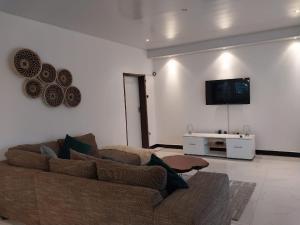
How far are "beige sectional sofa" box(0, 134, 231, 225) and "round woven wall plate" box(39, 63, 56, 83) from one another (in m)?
1.57

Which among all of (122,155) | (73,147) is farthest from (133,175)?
(122,155)

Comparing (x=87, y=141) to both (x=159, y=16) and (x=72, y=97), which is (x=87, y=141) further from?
(x=159, y=16)

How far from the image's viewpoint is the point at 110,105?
5309 mm

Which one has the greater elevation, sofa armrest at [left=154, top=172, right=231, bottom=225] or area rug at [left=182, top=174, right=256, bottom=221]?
sofa armrest at [left=154, top=172, right=231, bottom=225]

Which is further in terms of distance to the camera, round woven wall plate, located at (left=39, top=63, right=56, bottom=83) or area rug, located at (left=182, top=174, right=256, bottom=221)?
round woven wall plate, located at (left=39, top=63, right=56, bottom=83)

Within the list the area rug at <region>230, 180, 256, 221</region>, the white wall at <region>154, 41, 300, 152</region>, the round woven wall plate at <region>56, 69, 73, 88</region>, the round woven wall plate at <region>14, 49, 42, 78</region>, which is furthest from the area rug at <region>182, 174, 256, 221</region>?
the round woven wall plate at <region>14, 49, 42, 78</region>

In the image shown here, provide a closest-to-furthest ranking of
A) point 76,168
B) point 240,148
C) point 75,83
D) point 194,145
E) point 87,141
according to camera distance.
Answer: point 76,168
point 87,141
point 75,83
point 240,148
point 194,145

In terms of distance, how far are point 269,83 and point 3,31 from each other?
4.92 metres

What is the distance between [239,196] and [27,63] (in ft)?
11.5

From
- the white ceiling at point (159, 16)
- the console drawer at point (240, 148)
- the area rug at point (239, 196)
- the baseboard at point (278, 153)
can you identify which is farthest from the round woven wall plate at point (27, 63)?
the baseboard at point (278, 153)

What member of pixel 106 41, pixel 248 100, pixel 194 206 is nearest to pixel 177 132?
pixel 248 100

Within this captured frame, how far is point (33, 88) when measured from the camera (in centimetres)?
377

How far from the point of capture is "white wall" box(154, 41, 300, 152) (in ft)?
17.0

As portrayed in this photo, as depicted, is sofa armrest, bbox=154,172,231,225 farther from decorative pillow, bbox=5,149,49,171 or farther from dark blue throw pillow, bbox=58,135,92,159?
dark blue throw pillow, bbox=58,135,92,159
